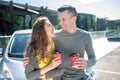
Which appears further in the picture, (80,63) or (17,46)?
(17,46)

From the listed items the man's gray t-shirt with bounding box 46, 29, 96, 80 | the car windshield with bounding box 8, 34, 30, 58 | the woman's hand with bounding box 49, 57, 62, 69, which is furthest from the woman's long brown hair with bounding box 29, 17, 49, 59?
the car windshield with bounding box 8, 34, 30, 58

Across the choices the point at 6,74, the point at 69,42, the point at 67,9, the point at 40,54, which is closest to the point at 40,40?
the point at 40,54

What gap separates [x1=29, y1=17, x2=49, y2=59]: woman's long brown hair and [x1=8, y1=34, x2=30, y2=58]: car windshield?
2.56 metres

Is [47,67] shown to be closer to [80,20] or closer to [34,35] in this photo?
[34,35]

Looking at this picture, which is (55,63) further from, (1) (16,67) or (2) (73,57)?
(1) (16,67)

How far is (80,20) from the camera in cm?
6781

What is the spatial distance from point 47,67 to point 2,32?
23.7 meters

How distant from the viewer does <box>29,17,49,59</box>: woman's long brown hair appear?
2643 millimetres

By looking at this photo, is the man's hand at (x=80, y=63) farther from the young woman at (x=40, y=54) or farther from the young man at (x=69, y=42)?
the young woman at (x=40, y=54)

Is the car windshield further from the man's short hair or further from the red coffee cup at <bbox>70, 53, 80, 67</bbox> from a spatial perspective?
the red coffee cup at <bbox>70, 53, 80, 67</bbox>

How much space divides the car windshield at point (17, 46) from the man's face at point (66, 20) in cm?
247

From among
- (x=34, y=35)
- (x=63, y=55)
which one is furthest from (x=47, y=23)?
(x=63, y=55)

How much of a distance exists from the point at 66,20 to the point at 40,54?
487 millimetres

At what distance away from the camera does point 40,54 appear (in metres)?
2.63
